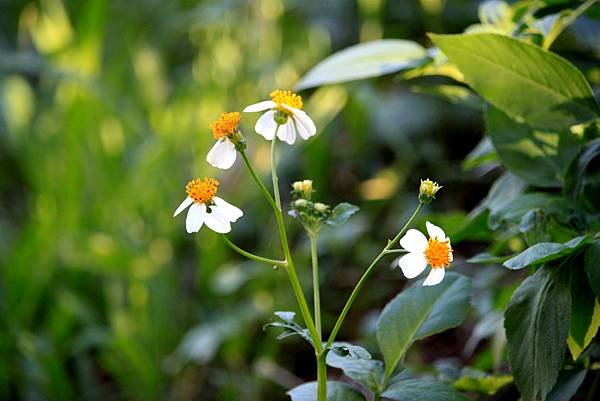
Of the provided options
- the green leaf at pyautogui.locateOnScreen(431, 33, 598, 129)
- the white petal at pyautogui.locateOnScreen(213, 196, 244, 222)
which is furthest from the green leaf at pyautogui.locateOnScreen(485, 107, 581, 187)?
the white petal at pyautogui.locateOnScreen(213, 196, 244, 222)

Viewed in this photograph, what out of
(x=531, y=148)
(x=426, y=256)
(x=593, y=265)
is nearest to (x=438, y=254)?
(x=426, y=256)

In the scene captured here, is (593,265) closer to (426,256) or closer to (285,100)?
(426,256)

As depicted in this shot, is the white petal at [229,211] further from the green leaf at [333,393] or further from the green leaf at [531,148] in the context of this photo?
the green leaf at [531,148]

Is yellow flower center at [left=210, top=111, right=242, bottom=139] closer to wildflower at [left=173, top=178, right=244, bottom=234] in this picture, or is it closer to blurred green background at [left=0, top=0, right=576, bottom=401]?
wildflower at [left=173, top=178, right=244, bottom=234]

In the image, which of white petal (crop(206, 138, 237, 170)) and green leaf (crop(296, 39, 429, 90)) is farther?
green leaf (crop(296, 39, 429, 90))

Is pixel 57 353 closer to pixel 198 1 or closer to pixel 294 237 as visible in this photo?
pixel 294 237

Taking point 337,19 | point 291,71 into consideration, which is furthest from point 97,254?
point 337,19
